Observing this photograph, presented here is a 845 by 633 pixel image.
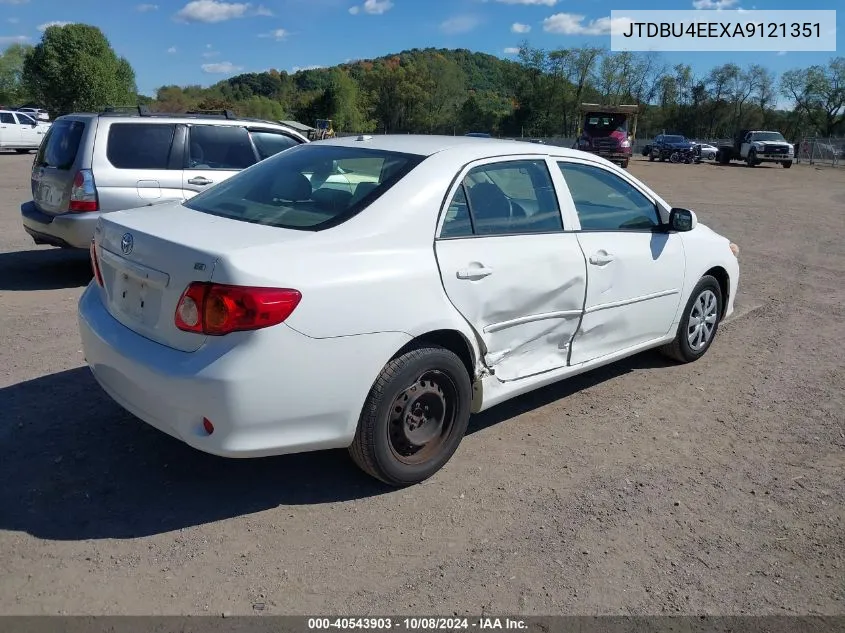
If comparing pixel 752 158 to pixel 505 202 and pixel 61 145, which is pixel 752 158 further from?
pixel 505 202

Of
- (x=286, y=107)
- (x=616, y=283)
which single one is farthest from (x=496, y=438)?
(x=286, y=107)

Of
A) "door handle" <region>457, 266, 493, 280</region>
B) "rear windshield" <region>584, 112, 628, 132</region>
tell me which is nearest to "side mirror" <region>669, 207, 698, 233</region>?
"door handle" <region>457, 266, 493, 280</region>

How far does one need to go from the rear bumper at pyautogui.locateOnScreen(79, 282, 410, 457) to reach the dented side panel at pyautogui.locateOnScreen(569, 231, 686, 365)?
1.57 meters

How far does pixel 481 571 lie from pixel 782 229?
1284 centimetres

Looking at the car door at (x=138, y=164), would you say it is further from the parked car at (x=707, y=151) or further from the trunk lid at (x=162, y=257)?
the parked car at (x=707, y=151)

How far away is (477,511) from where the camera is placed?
3.45 metres

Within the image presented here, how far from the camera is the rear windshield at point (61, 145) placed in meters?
7.27

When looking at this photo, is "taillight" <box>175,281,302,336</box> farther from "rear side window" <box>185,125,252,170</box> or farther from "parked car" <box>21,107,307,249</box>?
"rear side window" <box>185,125,252,170</box>

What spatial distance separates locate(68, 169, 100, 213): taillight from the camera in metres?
7.09

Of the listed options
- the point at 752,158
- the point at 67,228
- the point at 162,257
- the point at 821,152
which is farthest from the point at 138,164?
the point at 821,152

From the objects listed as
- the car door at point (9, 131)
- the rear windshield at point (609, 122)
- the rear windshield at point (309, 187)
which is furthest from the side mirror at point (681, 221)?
the car door at point (9, 131)

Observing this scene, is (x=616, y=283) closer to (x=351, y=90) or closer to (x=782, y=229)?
(x=782, y=229)

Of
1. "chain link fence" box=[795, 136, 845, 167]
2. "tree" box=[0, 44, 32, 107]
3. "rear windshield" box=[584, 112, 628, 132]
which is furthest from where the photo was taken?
"tree" box=[0, 44, 32, 107]

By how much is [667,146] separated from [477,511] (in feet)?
155
